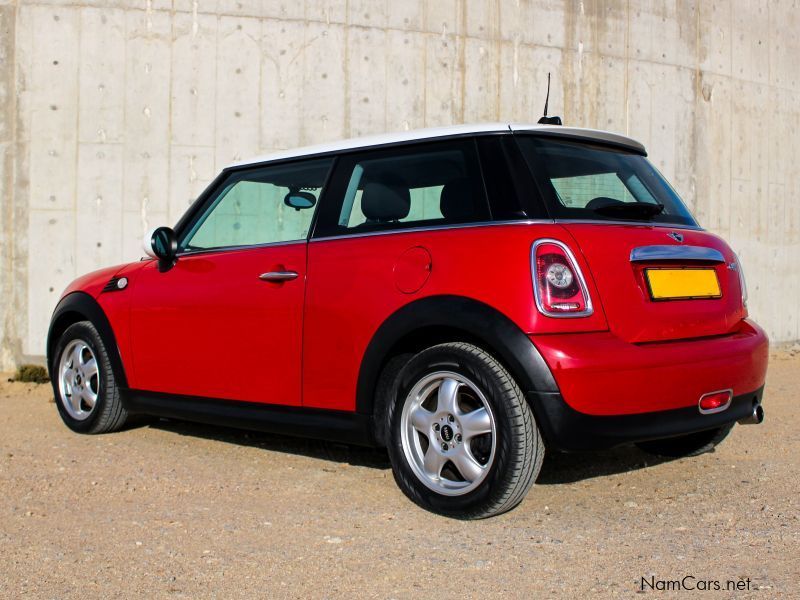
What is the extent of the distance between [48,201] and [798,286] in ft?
26.9

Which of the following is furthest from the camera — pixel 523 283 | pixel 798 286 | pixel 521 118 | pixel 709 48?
pixel 798 286

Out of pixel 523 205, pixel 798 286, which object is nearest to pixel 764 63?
pixel 798 286

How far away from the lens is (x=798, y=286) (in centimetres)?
1091

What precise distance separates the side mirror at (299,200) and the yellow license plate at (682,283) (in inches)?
60.0

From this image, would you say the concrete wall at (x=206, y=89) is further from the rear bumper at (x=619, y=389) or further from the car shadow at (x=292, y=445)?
the rear bumper at (x=619, y=389)

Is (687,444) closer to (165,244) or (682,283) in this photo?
(682,283)

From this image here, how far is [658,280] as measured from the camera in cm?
346

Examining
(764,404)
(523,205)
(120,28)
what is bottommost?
(764,404)

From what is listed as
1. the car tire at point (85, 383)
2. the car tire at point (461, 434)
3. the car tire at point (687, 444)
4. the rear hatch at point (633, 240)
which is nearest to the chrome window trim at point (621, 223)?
the rear hatch at point (633, 240)

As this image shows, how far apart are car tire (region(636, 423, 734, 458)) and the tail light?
4.90 ft

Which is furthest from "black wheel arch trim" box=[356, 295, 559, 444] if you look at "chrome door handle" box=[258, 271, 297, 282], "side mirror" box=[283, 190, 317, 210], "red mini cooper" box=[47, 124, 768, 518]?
"side mirror" box=[283, 190, 317, 210]

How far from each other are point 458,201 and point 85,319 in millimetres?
2685

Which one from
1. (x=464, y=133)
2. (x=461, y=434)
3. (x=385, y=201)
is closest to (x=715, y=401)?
(x=461, y=434)

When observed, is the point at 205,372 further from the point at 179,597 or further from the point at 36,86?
the point at 36,86
